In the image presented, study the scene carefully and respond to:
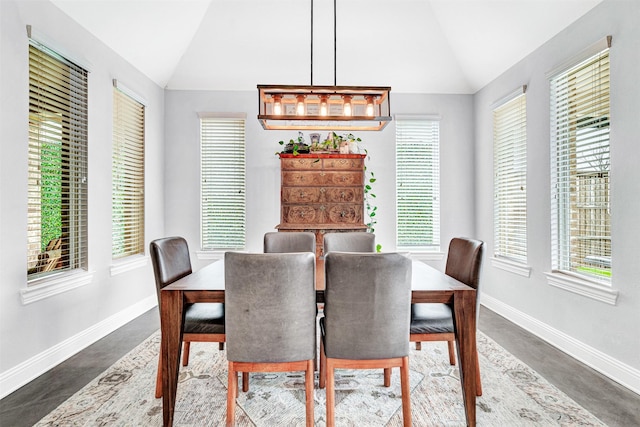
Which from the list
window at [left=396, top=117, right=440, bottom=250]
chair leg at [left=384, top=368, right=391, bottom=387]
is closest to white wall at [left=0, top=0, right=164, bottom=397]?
chair leg at [left=384, top=368, right=391, bottom=387]

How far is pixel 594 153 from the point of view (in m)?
2.53

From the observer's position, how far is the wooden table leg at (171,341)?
5.59ft

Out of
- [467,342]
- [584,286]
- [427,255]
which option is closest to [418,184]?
[427,255]

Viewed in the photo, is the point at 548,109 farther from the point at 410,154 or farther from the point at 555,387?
the point at 555,387

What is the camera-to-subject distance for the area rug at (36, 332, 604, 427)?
1.80 m

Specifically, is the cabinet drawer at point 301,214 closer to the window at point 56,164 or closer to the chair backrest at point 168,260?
the chair backrest at point 168,260

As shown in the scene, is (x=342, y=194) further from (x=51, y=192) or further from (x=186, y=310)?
(x=51, y=192)

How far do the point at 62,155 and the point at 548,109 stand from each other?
4.07 meters

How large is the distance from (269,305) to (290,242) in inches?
50.5

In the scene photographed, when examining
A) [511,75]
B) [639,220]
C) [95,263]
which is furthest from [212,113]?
[639,220]

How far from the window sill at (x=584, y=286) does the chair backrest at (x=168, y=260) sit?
9.58 feet

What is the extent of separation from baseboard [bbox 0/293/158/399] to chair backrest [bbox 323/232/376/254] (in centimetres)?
210

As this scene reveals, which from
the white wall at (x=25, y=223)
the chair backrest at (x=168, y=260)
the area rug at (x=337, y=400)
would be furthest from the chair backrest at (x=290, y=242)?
the white wall at (x=25, y=223)

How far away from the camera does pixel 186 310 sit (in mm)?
2039
